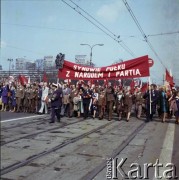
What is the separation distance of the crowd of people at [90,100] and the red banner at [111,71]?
0.63m

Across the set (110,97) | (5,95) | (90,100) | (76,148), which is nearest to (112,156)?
(76,148)

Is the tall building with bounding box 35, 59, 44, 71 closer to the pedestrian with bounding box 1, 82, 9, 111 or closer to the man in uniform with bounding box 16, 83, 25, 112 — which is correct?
the pedestrian with bounding box 1, 82, 9, 111

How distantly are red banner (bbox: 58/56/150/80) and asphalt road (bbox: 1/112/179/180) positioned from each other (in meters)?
3.05

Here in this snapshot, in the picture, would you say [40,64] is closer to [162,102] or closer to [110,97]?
[110,97]

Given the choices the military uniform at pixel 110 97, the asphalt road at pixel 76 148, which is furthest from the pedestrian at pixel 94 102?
the asphalt road at pixel 76 148

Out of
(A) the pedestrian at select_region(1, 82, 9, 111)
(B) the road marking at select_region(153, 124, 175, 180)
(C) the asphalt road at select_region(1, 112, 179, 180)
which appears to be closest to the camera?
(C) the asphalt road at select_region(1, 112, 179, 180)

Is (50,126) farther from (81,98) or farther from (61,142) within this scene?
(81,98)

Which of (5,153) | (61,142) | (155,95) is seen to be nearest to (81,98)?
(155,95)

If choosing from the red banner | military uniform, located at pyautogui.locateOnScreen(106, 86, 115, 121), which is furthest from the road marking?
military uniform, located at pyautogui.locateOnScreen(106, 86, 115, 121)

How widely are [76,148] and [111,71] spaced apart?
717cm

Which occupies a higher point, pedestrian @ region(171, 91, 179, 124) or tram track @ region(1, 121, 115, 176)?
pedestrian @ region(171, 91, 179, 124)

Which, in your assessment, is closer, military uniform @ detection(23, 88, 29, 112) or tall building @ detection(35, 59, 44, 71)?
military uniform @ detection(23, 88, 29, 112)

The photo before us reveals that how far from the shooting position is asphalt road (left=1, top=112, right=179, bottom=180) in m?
5.80

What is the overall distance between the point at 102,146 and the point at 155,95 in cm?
707
